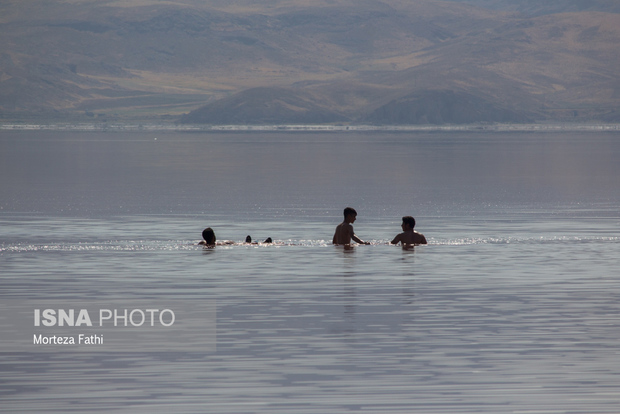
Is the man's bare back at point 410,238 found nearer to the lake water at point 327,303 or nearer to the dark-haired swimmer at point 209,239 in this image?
the lake water at point 327,303

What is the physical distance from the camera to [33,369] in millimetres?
17188

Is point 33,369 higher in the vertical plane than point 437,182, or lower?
lower

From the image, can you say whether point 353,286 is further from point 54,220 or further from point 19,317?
point 54,220

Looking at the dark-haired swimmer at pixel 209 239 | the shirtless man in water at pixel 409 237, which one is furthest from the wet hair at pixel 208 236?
the shirtless man in water at pixel 409 237

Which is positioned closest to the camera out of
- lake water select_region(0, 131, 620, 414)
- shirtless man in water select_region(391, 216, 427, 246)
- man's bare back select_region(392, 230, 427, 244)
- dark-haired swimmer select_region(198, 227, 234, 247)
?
lake water select_region(0, 131, 620, 414)

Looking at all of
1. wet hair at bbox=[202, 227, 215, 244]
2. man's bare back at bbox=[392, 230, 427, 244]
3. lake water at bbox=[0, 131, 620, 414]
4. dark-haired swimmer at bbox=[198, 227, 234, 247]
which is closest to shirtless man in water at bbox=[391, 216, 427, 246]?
man's bare back at bbox=[392, 230, 427, 244]

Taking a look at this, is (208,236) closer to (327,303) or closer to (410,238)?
(410,238)

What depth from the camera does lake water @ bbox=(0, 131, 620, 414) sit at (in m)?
15.9

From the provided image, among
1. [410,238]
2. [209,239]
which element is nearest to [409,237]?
[410,238]

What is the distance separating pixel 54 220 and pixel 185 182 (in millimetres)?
32188

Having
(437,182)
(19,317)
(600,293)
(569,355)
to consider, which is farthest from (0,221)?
(437,182)

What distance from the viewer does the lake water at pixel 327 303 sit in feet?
52.0

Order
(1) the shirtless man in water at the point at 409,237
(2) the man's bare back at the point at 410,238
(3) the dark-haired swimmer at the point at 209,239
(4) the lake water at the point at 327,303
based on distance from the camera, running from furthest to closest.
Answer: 1. (2) the man's bare back at the point at 410,238
2. (1) the shirtless man in water at the point at 409,237
3. (3) the dark-haired swimmer at the point at 209,239
4. (4) the lake water at the point at 327,303

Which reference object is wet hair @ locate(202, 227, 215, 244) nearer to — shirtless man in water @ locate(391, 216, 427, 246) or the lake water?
the lake water
